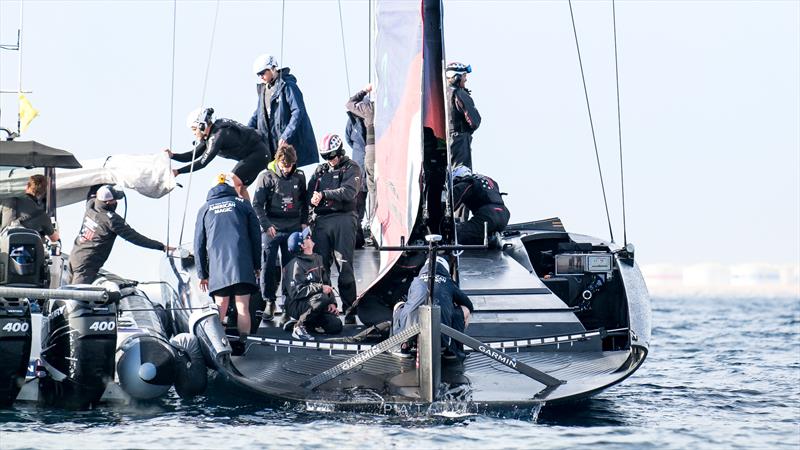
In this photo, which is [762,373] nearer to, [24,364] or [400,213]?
[400,213]

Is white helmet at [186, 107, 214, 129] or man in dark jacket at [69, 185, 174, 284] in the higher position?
white helmet at [186, 107, 214, 129]

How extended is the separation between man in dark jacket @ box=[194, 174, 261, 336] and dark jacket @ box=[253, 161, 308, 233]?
21.5 inches

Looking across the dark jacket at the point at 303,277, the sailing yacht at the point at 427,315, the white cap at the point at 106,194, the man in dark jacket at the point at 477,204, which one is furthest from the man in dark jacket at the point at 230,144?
the dark jacket at the point at 303,277

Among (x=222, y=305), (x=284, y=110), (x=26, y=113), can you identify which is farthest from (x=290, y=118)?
(x=26, y=113)

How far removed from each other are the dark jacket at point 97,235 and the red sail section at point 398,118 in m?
3.16

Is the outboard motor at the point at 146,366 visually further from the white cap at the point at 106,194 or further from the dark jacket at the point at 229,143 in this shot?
the dark jacket at the point at 229,143

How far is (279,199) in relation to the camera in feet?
44.2

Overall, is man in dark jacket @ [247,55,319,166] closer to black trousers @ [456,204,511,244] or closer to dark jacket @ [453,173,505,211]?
dark jacket @ [453,173,505,211]

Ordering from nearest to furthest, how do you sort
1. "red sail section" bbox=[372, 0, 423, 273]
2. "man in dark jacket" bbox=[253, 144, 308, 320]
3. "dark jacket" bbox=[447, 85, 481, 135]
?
"red sail section" bbox=[372, 0, 423, 273] < "man in dark jacket" bbox=[253, 144, 308, 320] < "dark jacket" bbox=[447, 85, 481, 135]

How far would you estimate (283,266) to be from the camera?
1359cm

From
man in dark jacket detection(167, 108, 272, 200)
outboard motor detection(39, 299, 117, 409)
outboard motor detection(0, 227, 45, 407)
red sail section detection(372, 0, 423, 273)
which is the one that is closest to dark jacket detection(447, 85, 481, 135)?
man in dark jacket detection(167, 108, 272, 200)

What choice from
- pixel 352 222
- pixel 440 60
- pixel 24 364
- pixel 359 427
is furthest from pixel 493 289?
pixel 24 364

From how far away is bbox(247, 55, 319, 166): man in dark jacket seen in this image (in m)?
15.0

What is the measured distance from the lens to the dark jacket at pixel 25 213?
47.2 ft
